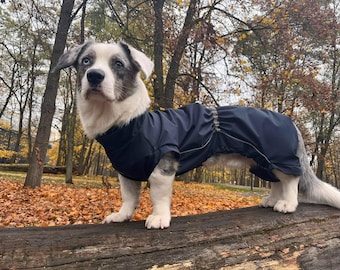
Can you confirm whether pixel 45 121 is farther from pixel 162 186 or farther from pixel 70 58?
pixel 162 186

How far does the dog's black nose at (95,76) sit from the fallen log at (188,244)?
1287 millimetres

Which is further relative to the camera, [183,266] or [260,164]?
[260,164]

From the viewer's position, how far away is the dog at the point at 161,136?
119 inches

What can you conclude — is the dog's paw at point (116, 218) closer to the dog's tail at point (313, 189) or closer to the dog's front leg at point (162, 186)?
the dog's front leg at point (162, 186)

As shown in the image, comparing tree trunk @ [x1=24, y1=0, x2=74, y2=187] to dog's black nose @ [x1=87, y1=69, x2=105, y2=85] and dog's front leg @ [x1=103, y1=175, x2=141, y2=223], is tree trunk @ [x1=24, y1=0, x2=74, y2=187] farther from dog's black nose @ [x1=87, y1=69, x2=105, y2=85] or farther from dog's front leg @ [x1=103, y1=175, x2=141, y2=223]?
dog's black nose @ [x1=87, y1=69, x2=105, y2=85]

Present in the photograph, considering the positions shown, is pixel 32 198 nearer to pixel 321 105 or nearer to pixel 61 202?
pixel 61 202

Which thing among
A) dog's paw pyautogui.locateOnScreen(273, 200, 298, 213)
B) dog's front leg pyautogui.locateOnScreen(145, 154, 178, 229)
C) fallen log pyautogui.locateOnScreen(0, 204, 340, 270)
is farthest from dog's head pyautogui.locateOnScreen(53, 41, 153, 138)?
dog's paw pyautogui.locateOnScreen(273, 200, 298, 213)

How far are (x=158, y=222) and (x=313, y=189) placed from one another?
2.04 m

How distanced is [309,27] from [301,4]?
923 millimetres

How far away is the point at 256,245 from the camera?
295 centimetres

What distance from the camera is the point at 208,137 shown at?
343 centimetres

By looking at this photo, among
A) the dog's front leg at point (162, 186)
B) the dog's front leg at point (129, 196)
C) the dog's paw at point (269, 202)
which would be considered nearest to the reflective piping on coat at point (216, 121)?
the dog's front leg at point (162, 186)

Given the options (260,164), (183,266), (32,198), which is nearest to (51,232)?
(183,266)

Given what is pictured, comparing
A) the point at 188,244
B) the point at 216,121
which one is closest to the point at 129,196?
the point at 188,244
